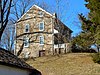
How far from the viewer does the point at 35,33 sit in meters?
59.8

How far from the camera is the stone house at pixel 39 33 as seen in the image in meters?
57.2

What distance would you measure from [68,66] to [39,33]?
2326 centimetres

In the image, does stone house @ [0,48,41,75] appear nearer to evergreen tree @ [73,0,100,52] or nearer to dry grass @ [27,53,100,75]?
evergreen tree @ [73,0,100,52]

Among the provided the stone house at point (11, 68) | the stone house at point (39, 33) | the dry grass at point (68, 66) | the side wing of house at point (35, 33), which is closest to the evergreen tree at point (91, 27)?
the dry grass at point (68, 66)

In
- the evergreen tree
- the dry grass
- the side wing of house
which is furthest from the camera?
the side wing of house

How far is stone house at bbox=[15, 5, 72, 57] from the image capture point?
57.2 metres

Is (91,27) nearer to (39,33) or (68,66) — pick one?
(68,66)

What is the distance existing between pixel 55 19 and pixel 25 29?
7116 mm

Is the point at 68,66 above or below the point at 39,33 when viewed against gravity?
below

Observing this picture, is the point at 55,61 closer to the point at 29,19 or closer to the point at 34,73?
the point at 34,73

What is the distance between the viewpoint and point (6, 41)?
69.3m

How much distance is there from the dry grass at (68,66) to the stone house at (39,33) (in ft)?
44.8

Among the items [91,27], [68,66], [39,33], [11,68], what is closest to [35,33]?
[39,33]

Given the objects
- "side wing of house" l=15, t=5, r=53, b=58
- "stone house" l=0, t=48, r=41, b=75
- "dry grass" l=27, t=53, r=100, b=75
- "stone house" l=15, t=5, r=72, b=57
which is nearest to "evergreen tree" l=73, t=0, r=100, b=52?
"dry grass" l=27, t=53, r=100, b=75
